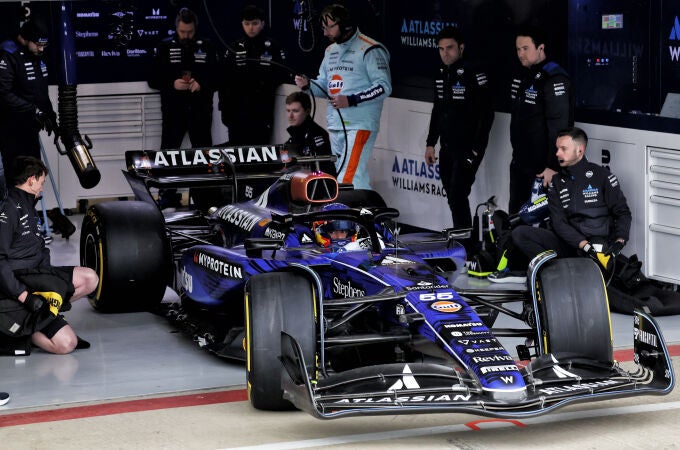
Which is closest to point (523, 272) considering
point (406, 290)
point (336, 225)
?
point (336, 225)

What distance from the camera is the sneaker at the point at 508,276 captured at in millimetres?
10875

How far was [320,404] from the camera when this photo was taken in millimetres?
6137

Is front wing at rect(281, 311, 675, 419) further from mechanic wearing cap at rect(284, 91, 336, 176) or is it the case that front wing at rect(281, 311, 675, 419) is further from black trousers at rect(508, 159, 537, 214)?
mechanic wearing cap at rect(284, 91, 336, 176)

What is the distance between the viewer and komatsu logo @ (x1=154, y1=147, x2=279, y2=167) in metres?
10.2

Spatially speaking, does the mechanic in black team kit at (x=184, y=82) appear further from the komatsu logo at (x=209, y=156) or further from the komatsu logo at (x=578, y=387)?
the komatsu logo at (x=578, y=387)

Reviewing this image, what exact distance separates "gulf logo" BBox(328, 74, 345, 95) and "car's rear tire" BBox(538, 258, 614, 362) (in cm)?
652

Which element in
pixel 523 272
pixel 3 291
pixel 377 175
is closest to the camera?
pixel 3 291

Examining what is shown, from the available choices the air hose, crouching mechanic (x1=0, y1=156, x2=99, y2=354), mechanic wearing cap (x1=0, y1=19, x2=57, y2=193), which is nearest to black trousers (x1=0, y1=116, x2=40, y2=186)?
mechanic wearing cap (x1=0, y1=19, x2=57, y2=193)

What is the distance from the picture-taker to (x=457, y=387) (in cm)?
623

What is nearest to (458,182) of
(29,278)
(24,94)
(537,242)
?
(537,242)

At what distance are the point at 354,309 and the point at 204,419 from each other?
1002mm

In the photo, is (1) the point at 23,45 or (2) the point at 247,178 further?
(1) the point at 23,45

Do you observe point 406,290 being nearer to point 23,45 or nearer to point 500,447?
point 500,447

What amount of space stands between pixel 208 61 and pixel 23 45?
3015 millimetres
